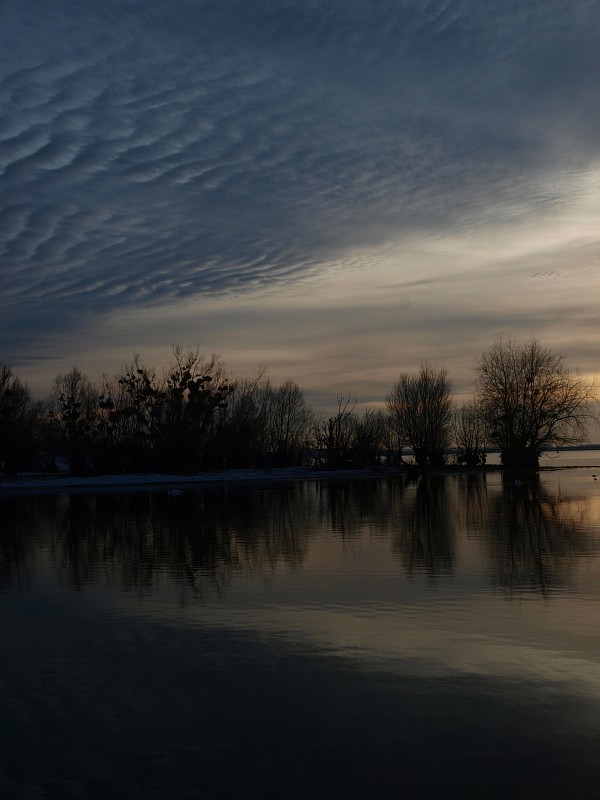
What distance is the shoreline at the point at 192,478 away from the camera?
49.5 metres

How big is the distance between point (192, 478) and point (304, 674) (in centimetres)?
4952

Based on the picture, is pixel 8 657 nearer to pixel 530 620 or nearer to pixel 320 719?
pixel 320 719

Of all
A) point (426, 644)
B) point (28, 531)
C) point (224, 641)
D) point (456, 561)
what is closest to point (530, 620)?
point (426, 644)

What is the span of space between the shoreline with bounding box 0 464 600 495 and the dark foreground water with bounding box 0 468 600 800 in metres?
31.4

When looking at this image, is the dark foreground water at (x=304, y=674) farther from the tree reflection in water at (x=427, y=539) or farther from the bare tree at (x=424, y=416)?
the bare tree at (x=424, y=416)

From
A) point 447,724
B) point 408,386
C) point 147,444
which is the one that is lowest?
point 447,724

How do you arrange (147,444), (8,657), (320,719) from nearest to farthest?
(320,719) → (8,657) → (147,444)

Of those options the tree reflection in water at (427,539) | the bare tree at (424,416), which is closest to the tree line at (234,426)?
the bare tree at (424,416)

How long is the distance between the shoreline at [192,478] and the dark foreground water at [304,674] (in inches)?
1237

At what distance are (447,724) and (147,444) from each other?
201ft

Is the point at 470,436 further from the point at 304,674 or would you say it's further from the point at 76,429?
the point at 304,674

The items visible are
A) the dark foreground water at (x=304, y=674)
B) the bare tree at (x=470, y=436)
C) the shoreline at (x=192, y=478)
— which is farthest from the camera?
the bare tree at (x=470, y=436)

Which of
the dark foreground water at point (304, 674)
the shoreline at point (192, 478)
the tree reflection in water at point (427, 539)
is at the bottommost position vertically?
the dark foreground water at point (304, 674)

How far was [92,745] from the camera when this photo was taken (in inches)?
202
